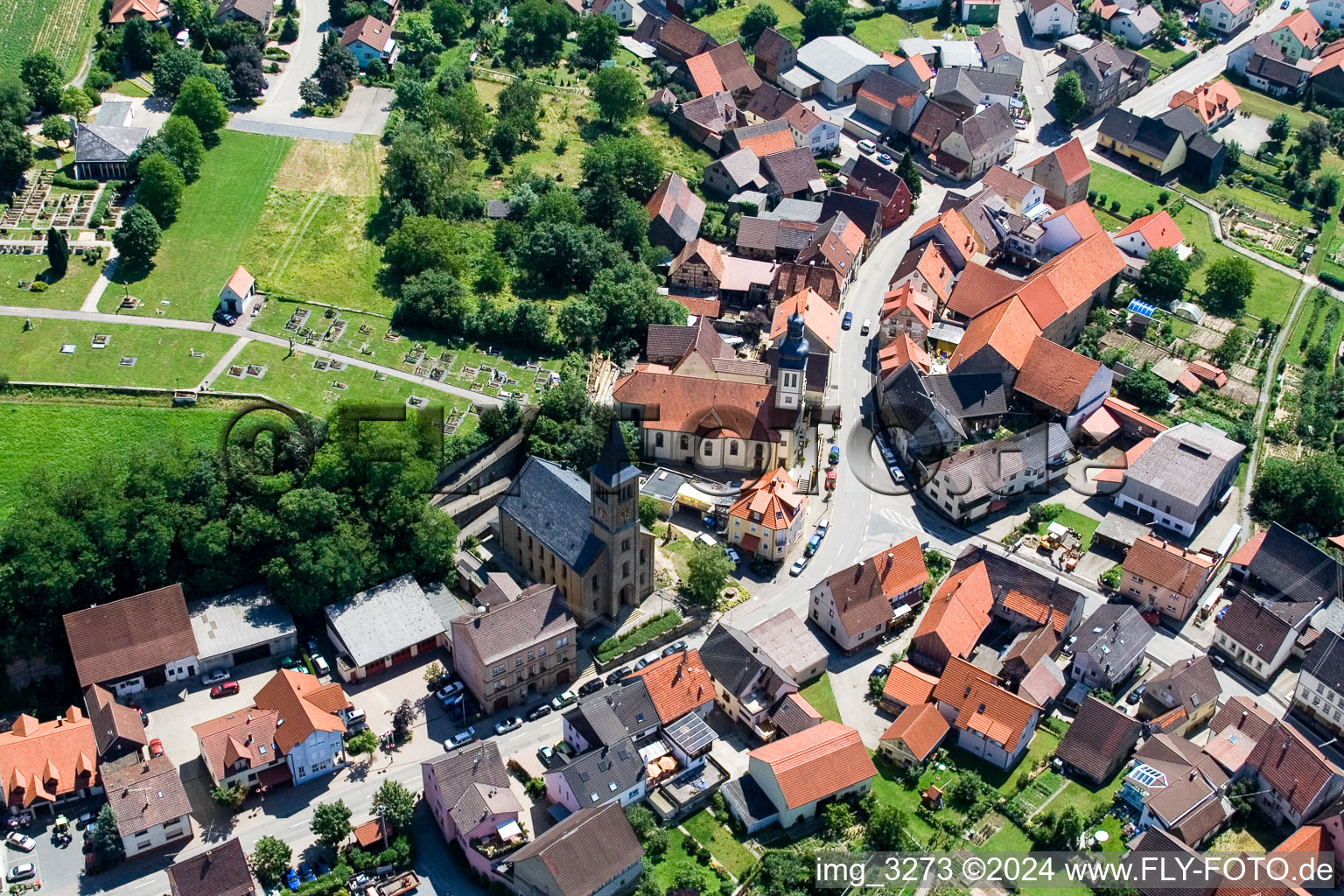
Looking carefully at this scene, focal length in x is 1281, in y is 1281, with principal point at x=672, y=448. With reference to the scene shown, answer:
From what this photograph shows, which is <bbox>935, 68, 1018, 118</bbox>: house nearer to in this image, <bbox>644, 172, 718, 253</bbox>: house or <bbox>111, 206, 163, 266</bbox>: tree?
<bbox>644, 172, 718, 253</bbox>: house

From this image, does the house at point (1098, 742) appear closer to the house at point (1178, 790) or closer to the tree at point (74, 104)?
the house at point (1178, 790)

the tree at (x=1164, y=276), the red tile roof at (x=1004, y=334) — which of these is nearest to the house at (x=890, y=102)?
the tree at (x=1164, y=276)

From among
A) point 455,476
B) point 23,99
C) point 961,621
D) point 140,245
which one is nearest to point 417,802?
point 455,476

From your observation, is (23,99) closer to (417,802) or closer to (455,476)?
(455,476)

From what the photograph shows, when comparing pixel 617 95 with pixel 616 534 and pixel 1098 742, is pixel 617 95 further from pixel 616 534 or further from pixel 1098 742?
pixel 1098 742

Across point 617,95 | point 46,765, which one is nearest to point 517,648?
point 46,765
